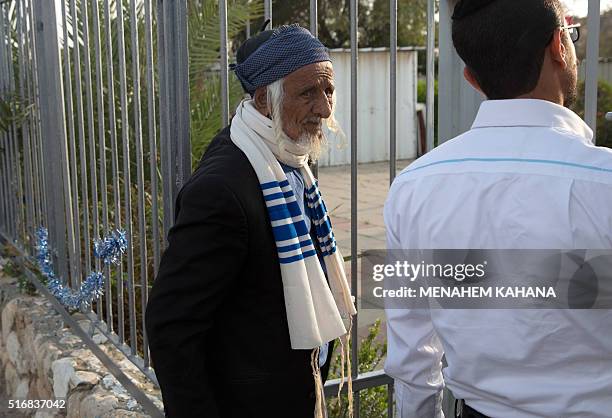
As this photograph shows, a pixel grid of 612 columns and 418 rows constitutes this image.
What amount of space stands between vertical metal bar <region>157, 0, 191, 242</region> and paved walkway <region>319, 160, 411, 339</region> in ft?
7.91

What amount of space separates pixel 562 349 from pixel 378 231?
715 cm

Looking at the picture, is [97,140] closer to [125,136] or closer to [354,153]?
[125,136]

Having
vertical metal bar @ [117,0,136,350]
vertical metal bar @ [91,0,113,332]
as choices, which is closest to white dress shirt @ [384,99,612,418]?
vertical metal bar @ [117,0,136,350]

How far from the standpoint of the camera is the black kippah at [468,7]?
4.20 ft

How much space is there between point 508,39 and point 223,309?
1.02 m

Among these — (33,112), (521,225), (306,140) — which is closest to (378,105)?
(33,112)

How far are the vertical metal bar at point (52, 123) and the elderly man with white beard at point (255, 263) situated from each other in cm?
186

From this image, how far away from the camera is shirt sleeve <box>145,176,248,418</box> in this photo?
1795mm

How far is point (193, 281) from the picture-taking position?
→ 1801mm

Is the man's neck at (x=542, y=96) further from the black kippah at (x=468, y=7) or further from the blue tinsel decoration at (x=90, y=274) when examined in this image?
the blue tinsel decoration at (x=90, y=274)

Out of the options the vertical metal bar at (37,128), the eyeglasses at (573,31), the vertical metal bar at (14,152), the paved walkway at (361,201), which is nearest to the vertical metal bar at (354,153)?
the eyeglasses at (573,31)

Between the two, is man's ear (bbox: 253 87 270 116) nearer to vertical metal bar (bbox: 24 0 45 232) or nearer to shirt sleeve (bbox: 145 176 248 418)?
shirt sleeve (bbox: 145 176 248 418)

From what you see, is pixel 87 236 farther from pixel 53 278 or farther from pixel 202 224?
pixel 202 224

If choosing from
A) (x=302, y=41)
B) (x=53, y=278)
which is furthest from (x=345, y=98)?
(x=302, y=41)
